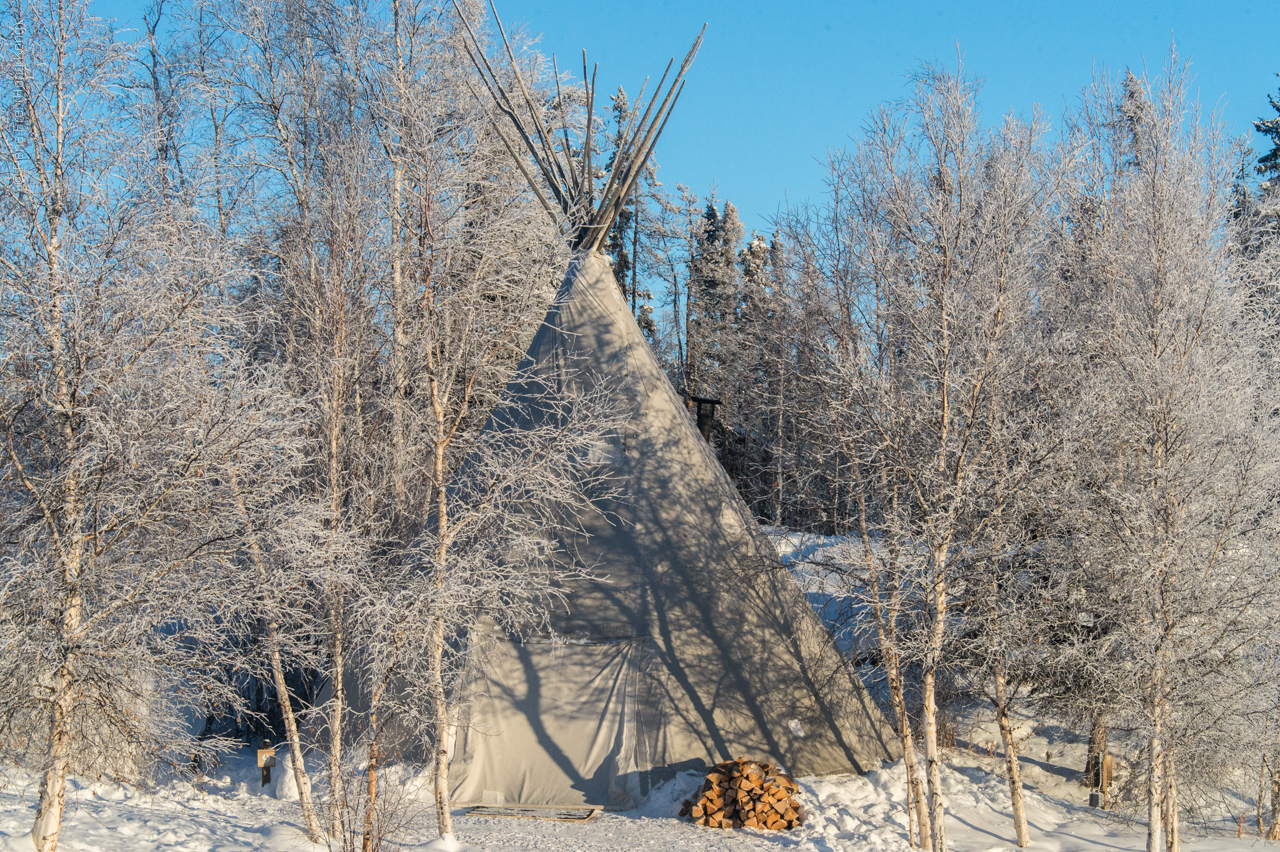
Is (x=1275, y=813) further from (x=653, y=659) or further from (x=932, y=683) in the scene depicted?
(x=653, y=659)

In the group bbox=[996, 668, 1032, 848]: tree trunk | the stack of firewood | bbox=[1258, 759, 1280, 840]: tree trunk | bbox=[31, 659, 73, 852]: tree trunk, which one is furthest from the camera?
bbox=[1258, 759, 1280, 840]: tree trunk

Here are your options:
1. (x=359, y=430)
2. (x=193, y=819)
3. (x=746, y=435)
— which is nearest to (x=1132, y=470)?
(x=359, y=430)

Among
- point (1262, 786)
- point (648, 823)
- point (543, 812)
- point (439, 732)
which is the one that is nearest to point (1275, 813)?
point (1262, 786)

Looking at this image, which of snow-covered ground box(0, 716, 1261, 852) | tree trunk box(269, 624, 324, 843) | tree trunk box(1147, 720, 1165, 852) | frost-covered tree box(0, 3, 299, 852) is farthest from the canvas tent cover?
frost-covered tree box(0, 3, 299, 852)

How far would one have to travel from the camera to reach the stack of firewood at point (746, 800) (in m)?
7.11

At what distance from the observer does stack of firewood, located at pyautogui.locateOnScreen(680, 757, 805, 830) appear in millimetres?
7105

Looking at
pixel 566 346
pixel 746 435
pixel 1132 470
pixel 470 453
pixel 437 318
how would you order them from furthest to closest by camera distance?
1. pixel 746 435
2. pixel 566 346
3. pixel 470 453
4. pixel 1132 470
5. pixel 437 318

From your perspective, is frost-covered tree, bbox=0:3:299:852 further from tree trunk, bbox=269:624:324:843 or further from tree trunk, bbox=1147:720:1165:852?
tree trunk, bbox=1147:720:1165:852

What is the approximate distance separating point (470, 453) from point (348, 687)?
8.41ft

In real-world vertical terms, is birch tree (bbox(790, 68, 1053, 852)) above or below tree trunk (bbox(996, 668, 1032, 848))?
above

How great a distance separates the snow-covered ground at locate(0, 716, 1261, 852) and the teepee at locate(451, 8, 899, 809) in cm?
41

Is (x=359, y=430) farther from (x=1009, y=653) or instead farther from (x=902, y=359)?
(x=1009, y=653)

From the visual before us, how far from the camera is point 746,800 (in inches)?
280

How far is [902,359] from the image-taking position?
24.4ft
